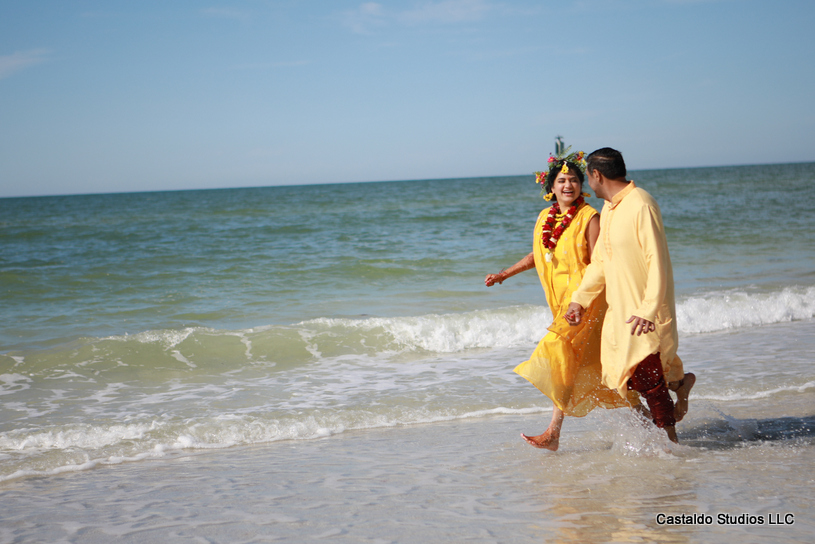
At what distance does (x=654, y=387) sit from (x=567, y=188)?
1.23 m

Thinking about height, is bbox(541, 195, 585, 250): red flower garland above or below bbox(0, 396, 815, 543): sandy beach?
above

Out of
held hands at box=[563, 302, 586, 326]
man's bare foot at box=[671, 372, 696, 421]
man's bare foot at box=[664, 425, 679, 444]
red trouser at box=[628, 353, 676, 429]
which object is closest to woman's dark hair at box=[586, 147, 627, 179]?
held hands at box=[563, 302, 586, 326]

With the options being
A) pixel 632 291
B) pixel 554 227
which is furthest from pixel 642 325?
pixel 554 227

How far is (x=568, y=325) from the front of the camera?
373 centimetres

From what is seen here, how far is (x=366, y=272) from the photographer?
13258 mm

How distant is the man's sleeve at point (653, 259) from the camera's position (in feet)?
10.6

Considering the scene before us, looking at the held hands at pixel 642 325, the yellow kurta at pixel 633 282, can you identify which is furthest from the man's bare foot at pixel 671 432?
the held hands at pixel 642 325

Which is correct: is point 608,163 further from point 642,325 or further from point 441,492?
point 441,492

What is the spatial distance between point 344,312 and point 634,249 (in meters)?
6.57

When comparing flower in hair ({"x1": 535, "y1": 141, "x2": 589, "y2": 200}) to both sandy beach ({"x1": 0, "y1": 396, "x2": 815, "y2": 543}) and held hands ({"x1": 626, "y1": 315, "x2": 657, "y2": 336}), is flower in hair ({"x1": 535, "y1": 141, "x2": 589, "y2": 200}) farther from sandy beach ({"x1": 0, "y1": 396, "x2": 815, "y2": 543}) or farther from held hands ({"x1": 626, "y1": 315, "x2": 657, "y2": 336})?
sandy beach ({"x1": 0, "y1": 396, "x2": 815, "y2": 543})

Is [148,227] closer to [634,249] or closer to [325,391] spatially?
[325,391]

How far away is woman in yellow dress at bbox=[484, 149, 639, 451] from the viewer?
12.3 ft

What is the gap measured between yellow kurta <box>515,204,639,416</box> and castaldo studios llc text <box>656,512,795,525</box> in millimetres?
843

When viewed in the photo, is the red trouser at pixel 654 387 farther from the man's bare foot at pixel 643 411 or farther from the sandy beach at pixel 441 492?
the sandy beach at pixel 441 492
